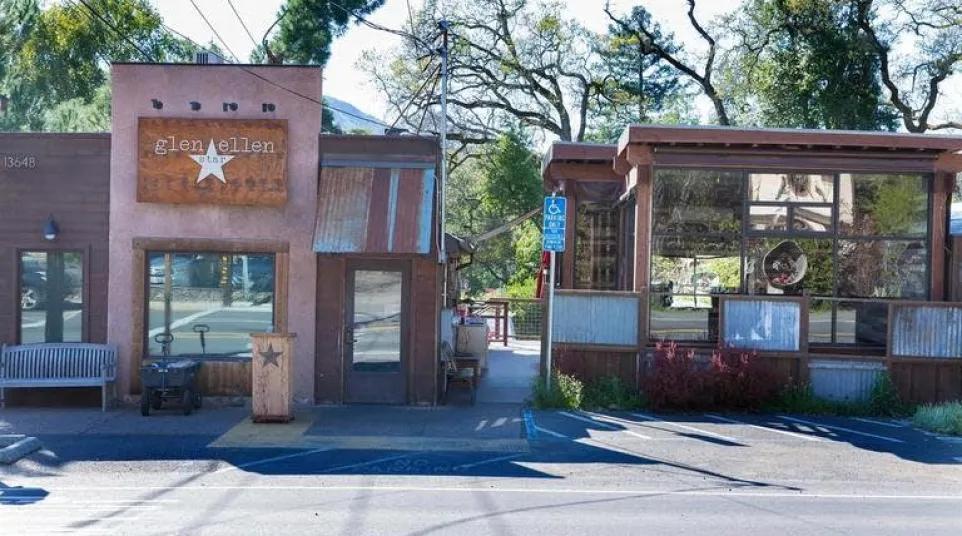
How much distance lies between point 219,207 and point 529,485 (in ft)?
22.6

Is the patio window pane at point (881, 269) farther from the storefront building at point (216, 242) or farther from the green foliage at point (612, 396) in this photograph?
the storefront building at point (216, 242)

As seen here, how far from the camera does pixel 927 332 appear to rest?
550 inches

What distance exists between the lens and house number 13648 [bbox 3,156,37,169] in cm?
1391

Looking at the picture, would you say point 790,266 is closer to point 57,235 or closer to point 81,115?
point 57,235

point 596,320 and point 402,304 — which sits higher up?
point 402,304

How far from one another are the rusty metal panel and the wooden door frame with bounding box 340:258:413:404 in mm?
611

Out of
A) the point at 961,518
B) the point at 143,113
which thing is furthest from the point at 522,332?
the point at 961,518

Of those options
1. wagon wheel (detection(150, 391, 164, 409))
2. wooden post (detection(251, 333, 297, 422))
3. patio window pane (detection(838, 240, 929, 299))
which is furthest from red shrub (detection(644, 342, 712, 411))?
wagon wheel (detection(150, 391, 164, 409))

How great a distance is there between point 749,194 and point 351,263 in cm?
618

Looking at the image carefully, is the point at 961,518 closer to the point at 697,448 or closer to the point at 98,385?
the point at 697,448

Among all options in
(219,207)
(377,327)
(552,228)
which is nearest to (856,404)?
(552,228)

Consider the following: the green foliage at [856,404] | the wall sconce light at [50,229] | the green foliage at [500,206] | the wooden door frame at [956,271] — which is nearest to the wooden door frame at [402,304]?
the wall sconce light at [50,229]

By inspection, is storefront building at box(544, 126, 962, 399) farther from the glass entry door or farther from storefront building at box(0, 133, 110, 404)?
storefront building at box(0, 133, 110, 404)

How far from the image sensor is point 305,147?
13.9 meters
